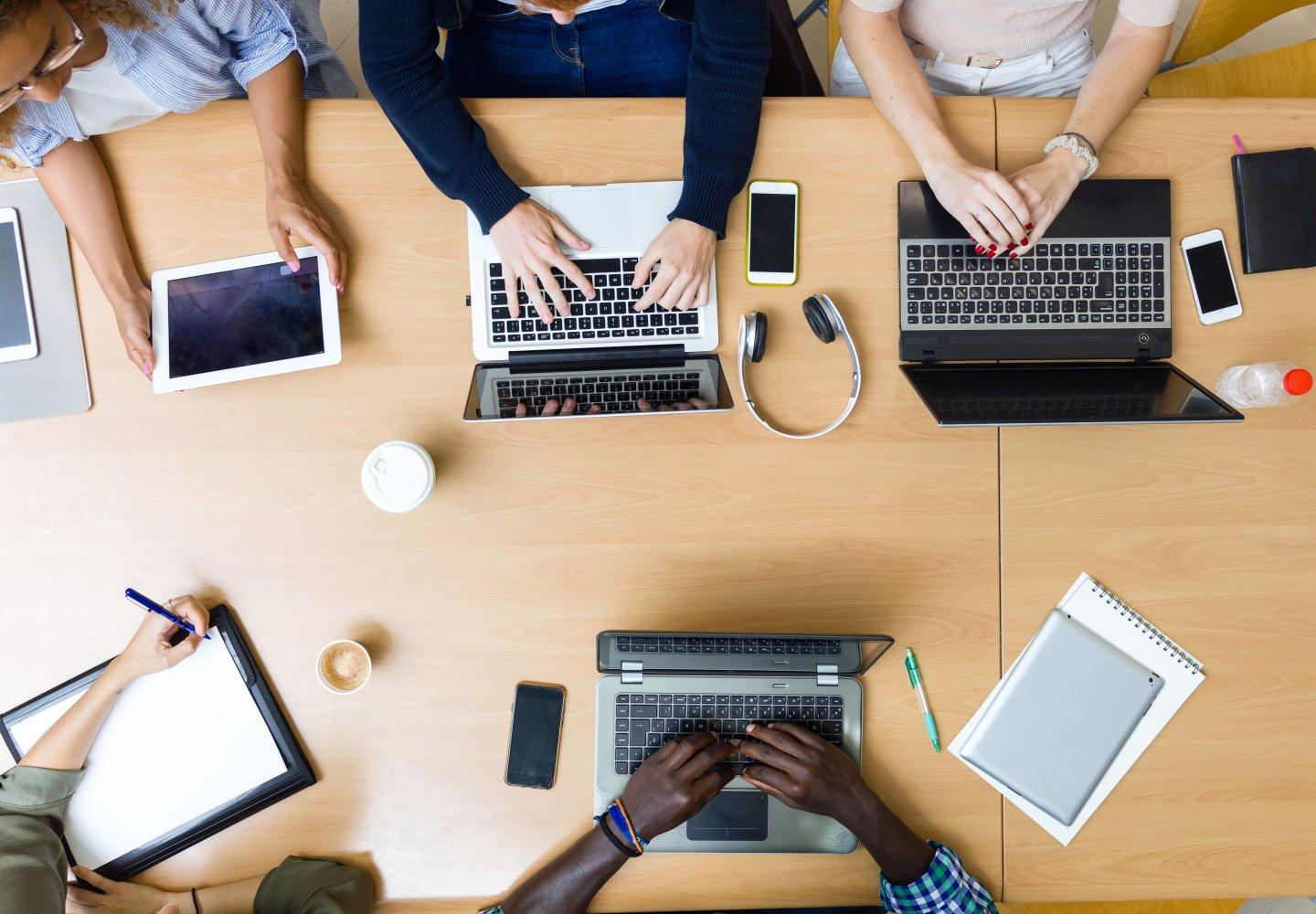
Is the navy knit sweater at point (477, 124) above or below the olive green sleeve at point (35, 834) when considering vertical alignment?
above

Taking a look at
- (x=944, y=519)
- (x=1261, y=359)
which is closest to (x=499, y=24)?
(x=944, y=519)

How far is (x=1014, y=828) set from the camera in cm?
107

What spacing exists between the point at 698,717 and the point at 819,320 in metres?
0.58

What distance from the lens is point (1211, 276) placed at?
3.55 feet

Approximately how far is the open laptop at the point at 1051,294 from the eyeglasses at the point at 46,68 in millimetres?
1050

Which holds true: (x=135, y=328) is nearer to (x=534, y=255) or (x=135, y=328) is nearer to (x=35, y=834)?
(x=534, y=255)

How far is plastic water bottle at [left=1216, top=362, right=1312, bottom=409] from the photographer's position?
1.06m

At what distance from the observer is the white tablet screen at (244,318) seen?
102cm

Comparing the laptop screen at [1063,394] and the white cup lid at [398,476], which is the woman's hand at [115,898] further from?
the laptop screen at [1063,394]

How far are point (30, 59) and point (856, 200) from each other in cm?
101

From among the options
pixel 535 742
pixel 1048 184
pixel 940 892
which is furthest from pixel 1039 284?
pixel 535 742

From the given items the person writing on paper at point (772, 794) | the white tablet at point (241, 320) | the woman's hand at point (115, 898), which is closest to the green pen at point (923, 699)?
the person writing on paper at point (772, 794)

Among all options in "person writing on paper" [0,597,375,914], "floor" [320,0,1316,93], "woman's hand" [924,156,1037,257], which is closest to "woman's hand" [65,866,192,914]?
"person writing on paper" [0,597,375,914]

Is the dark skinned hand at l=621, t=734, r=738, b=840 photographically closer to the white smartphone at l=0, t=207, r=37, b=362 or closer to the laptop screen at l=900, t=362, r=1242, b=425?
the laptop screen at l=900, t=362, r=1242, b=425
